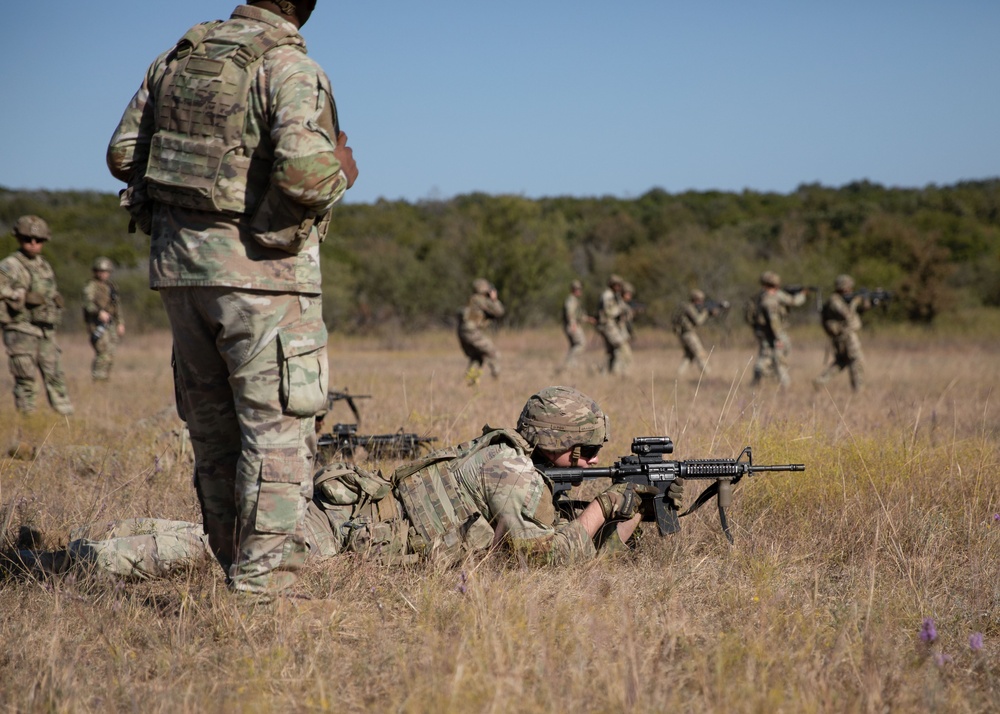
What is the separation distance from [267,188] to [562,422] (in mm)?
1754

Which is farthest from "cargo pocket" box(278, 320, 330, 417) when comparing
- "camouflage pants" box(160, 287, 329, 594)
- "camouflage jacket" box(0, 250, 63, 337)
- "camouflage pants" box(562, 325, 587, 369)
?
"camouflage pants" box(562, 325, 587, 369)

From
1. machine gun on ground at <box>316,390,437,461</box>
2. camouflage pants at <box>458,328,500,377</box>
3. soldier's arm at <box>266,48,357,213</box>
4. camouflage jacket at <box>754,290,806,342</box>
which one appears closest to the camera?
soldier's arm at <box>266,48,357,213</box>

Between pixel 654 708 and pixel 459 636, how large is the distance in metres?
0.75

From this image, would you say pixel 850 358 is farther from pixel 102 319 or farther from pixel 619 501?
pixel 102 319

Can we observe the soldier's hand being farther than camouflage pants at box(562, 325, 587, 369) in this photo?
No

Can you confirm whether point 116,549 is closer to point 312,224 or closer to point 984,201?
point 312,224

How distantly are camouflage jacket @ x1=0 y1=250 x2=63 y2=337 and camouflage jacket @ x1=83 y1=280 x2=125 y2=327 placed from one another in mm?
4338

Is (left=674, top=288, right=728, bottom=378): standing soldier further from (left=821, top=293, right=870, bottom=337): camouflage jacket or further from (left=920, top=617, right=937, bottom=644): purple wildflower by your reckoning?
(left=920, top=617, right=937, bottom=644): purple wildflower

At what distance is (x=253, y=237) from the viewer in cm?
283

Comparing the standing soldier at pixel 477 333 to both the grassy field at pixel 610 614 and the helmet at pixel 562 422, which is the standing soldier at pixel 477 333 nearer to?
the grassy field at pixel 610 614

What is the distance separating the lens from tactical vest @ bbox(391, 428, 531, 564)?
12.0 feet

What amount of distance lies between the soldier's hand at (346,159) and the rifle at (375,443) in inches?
112

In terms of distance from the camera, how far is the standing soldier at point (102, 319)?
1233cm

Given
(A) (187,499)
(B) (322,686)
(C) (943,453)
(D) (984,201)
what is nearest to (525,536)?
(B) (322,686)
